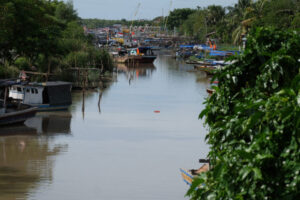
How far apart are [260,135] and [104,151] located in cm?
1815

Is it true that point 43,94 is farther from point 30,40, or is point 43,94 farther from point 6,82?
point 30,40

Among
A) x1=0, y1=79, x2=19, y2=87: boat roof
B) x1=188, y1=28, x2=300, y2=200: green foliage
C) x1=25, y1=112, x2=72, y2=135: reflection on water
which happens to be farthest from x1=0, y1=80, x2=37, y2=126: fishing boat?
x1=188, y1=28, x2=300, y2=200: green foliage

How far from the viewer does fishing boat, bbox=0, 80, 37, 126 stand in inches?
1089

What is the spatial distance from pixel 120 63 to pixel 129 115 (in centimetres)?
4908

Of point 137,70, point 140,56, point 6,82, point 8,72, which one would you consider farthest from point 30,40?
point 140,56

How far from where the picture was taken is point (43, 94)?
3256cm

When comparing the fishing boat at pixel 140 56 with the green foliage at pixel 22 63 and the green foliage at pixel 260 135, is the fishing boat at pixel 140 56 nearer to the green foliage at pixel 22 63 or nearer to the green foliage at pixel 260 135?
the green foliage at pixel 22 63

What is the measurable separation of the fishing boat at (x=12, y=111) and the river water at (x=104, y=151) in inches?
19.9

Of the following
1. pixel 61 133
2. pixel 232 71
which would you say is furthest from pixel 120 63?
pixel 232 71

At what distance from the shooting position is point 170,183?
1914 centimetres

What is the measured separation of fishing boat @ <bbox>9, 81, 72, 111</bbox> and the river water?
638mm

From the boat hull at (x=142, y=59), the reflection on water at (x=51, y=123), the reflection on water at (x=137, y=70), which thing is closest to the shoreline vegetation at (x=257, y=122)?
the reflection on water at (x=51, y=123)

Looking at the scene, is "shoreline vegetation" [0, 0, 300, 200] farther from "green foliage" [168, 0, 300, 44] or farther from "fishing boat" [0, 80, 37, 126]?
"green foliage" [168, 0, 300, 44]

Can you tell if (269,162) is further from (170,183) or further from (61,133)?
(61,133)
